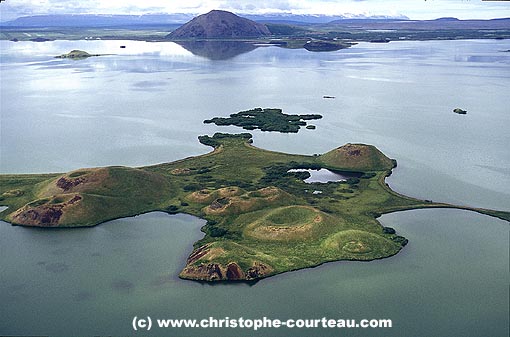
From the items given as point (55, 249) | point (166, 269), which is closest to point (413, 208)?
point (166, 269)

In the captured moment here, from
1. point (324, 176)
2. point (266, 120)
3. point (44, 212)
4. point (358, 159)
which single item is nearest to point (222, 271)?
Result: point (44, 212)

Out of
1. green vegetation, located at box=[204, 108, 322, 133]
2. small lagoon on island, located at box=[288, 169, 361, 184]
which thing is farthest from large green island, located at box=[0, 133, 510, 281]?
green vegetation, located at box=[204, 108, 322, 133]

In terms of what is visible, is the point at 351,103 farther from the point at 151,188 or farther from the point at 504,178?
the point at 151,188

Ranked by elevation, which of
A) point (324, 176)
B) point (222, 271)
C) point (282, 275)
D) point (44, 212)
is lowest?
point (282, 275)

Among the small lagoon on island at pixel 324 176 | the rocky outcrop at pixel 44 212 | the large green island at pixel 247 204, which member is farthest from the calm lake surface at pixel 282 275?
the small lagoon on island at pixel 324 176

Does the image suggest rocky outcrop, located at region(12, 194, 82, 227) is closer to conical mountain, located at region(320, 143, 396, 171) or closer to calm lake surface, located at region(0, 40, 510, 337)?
calm lake surface, located at region(0, 40, 510, 337)

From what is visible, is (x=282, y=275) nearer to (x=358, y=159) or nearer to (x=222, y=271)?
(x=222, y=271)
